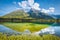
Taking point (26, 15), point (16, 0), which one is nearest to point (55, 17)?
point (26, 15)

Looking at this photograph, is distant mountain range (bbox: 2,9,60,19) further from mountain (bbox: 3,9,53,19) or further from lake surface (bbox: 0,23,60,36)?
lake surface (bbox: 0,23,60,36)

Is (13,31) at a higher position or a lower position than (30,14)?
lower

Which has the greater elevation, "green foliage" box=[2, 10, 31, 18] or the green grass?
"green foliage" box=[2, 10, 31, 18]

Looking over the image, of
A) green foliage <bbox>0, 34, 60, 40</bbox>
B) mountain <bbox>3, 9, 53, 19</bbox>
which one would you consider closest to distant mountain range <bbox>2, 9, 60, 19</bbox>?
mountain <bbox>3, 9, 53, 19</bbox>

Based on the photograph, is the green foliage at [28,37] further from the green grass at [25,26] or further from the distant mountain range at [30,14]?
the distant mountain range at [30,14]

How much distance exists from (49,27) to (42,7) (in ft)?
1.09

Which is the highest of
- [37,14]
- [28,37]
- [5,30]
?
[37,14]

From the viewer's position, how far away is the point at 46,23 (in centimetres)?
188

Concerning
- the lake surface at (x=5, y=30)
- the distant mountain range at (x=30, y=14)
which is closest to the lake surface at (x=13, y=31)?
the lake surface at (x=5, y=30)

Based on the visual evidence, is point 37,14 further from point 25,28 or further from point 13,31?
point 13,31

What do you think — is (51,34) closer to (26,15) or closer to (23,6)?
(26,15)

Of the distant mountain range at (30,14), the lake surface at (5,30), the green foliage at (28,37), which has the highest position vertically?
the distant mountain range at (30,14)

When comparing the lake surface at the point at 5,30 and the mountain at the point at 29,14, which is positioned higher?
the mountain at the point at 29,14

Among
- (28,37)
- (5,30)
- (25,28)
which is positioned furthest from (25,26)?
(5,30)
